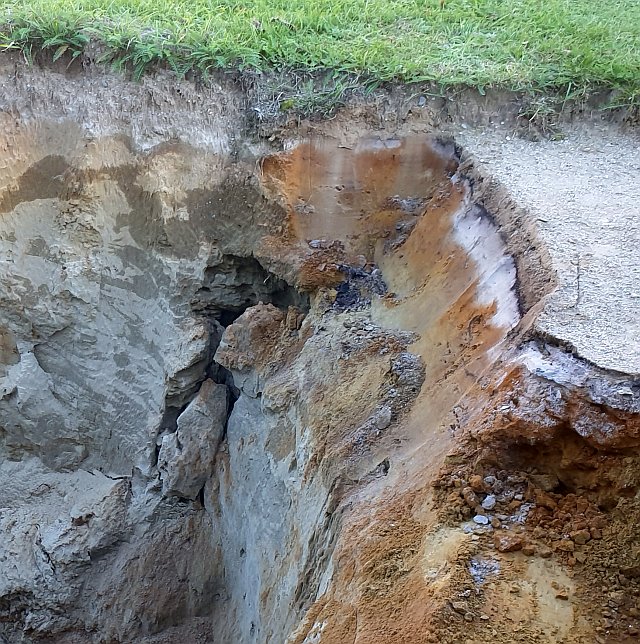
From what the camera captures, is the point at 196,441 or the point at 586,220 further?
the point at 196,441

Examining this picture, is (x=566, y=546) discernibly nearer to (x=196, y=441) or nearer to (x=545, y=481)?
(x=545, y=481)

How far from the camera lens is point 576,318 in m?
2.86

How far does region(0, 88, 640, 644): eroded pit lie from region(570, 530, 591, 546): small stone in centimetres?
2

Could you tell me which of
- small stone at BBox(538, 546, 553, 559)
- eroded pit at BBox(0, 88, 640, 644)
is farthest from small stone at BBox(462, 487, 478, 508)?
small stone at BBox(538, 546, 553, 559)

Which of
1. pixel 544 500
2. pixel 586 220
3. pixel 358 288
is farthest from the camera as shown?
pixel 358 288

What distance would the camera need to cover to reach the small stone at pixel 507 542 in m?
2.34

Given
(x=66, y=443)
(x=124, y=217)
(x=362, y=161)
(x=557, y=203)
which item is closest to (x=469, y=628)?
(x=557, y=203)

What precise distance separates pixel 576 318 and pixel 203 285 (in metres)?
3.03

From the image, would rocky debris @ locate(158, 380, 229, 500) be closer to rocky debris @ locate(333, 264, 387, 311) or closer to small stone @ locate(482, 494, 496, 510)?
rocky debris @ locate(333, 264, 387, 311)

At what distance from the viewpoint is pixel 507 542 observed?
2.35m

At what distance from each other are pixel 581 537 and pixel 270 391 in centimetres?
224

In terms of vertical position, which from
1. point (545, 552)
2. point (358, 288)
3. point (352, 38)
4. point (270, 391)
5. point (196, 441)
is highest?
point (352, 38)

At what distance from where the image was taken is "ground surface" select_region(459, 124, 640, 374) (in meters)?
2.79

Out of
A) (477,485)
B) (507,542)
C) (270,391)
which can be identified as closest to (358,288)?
(270,391)
